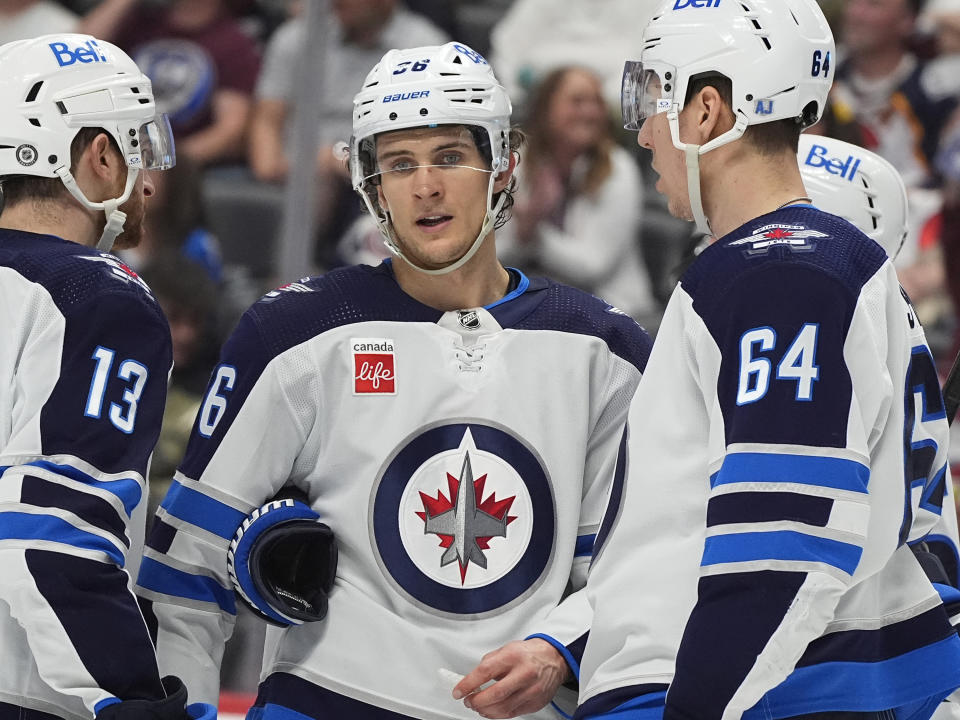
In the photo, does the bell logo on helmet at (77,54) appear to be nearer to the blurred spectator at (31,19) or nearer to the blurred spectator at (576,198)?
the blurred spectator at (576,198)

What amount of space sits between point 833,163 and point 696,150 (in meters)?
0.93

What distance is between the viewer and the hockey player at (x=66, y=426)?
69.0 inches

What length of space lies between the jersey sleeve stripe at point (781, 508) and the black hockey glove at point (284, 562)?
78 centimetres

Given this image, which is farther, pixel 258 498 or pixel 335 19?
pixel 335 19

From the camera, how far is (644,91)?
182cm

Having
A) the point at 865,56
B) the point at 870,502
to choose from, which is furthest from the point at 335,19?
the point at 870,502

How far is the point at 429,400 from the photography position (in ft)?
6.91

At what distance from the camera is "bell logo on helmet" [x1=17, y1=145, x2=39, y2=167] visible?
1981 mm

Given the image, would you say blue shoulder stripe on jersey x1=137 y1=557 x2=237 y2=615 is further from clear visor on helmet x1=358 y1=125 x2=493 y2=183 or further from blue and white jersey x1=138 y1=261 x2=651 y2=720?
clear visor on helmet x1=358 y1=125 x2=493 y2=183

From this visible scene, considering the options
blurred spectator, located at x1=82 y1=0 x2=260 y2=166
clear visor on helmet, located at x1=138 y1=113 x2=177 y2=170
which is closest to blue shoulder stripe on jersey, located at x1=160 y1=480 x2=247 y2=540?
clear visor on helmet, located at x1=138 y1=113 x2=177 y2=170

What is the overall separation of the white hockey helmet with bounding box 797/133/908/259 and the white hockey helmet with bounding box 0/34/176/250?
1.21 metres

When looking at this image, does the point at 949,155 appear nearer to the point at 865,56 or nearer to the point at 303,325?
the point at 865,56

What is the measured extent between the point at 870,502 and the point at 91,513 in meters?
0.99

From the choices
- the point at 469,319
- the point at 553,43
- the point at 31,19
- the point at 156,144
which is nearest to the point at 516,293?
the point at 469,319
